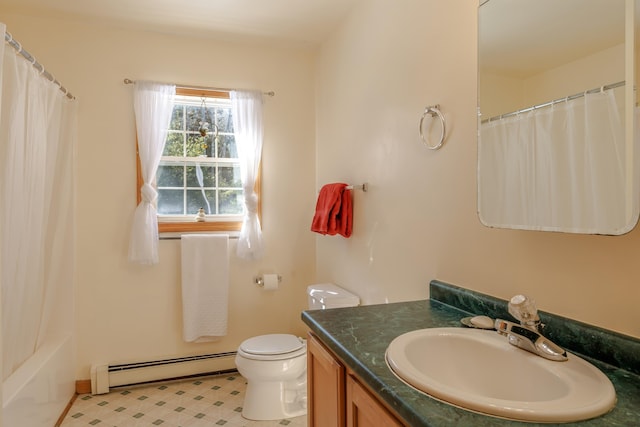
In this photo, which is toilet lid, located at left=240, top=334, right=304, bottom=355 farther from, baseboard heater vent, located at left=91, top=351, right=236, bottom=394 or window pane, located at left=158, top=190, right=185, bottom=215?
window pane, located at left=158, top=190, right=185, bottom=215

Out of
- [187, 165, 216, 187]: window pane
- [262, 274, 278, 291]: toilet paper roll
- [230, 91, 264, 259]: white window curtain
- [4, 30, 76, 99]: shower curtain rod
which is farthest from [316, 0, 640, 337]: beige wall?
[4, 30, 76, 99]: shower curtain rod

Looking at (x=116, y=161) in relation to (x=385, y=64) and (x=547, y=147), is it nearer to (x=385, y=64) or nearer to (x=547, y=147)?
(x=385, y=64)

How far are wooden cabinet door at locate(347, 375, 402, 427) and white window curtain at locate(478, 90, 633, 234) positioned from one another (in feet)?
2.25

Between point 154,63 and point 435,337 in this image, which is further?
point 154,63

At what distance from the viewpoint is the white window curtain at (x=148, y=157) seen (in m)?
2.71

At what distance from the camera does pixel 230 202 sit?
3049mm

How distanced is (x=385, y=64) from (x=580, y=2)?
111 centimetres

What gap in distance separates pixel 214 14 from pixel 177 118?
79 centimetres

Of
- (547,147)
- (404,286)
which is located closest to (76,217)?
(404,286)

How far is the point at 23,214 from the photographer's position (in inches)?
76.2

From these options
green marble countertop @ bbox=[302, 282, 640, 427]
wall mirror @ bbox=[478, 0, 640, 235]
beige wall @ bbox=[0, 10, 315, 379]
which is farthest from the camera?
beige wall @ bbox=[0, 10, 315, 379]

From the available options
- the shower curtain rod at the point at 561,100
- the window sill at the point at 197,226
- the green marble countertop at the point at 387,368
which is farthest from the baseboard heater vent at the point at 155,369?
the shower curtain rod at the point at 561,100

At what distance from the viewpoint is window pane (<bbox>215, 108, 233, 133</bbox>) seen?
304 centimetres

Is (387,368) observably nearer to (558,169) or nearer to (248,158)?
(558,169)
